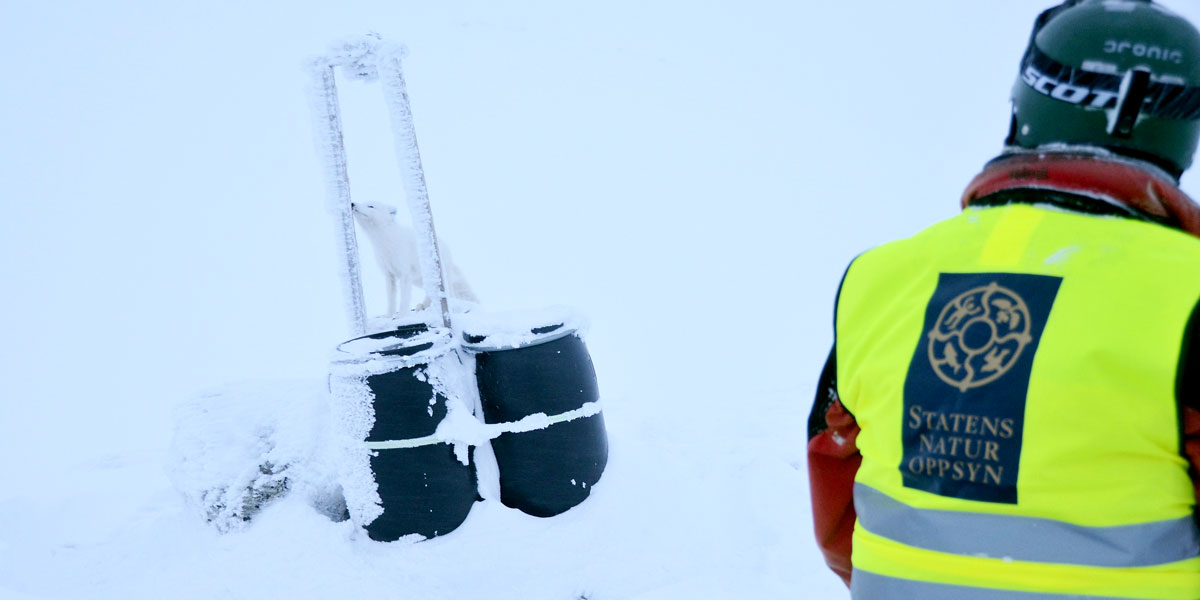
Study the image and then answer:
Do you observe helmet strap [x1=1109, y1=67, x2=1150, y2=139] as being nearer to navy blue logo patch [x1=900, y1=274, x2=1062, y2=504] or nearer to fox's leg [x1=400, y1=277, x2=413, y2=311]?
navy blue logo patch [x1=900, y1=274, x2=1062, y2=504]

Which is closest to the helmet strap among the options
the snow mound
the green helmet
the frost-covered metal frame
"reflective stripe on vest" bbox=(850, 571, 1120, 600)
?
the green helmet

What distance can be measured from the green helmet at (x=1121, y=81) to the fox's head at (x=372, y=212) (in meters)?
3.08

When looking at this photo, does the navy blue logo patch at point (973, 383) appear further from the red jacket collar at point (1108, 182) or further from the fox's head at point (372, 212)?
the fox's head at point (372, 212)

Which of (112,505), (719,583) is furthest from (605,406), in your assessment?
(112,505)

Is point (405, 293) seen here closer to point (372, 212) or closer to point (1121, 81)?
point (372, 212)

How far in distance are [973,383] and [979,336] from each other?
0.07 m

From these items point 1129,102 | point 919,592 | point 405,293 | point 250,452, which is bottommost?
point 250,452

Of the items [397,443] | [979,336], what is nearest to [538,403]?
[397,443]

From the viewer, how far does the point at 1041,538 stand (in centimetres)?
106

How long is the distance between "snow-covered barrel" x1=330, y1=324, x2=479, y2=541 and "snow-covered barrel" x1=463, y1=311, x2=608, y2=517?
0.20 m

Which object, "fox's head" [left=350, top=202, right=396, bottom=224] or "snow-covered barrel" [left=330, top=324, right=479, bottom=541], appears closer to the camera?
"snow-covered barrel" [left=330, top=324, right=479, bottom=541]

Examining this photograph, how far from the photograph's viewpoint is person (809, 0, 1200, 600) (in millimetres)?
1012

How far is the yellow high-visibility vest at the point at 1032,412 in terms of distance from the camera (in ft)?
3.30

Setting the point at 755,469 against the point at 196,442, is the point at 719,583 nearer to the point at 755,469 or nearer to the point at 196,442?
the point at 755,469
